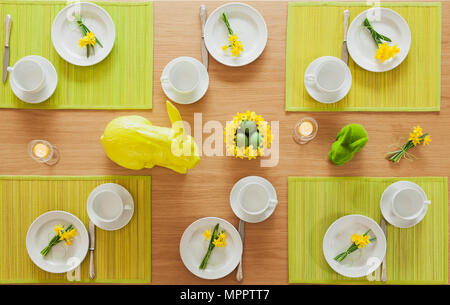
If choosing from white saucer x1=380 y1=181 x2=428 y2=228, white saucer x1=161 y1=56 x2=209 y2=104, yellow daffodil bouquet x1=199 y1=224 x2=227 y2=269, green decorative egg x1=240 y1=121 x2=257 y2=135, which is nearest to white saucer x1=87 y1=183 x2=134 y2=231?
yellow daffodil bouquet x1=199 y1=224 x2=227 y2=269

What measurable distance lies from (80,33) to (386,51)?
1.28 metres

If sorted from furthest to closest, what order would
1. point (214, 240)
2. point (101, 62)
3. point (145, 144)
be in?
point (101, 62)
point (214, 240)
point (145, 144)

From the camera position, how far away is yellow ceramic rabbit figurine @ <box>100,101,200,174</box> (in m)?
1.14

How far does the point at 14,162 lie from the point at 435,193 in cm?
180

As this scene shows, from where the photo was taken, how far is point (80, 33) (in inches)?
53.6

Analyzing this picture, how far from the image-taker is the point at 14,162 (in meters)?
1.36

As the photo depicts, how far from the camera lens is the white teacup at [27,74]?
1.29 m

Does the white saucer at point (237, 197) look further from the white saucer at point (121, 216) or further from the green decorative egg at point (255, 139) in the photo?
the white saucer at point (121, 216)

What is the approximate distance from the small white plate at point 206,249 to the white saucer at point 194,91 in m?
0.50

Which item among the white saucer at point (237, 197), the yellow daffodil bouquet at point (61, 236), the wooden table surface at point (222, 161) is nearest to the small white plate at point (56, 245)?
the yellow daffodil bouquet at point (61, 236)

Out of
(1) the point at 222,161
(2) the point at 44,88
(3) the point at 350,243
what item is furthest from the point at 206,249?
(2) the point at 44,88

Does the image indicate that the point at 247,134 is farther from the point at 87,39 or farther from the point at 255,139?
the point at 87,39

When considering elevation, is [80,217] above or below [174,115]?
below

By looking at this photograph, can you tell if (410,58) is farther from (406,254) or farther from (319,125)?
(406,254)
